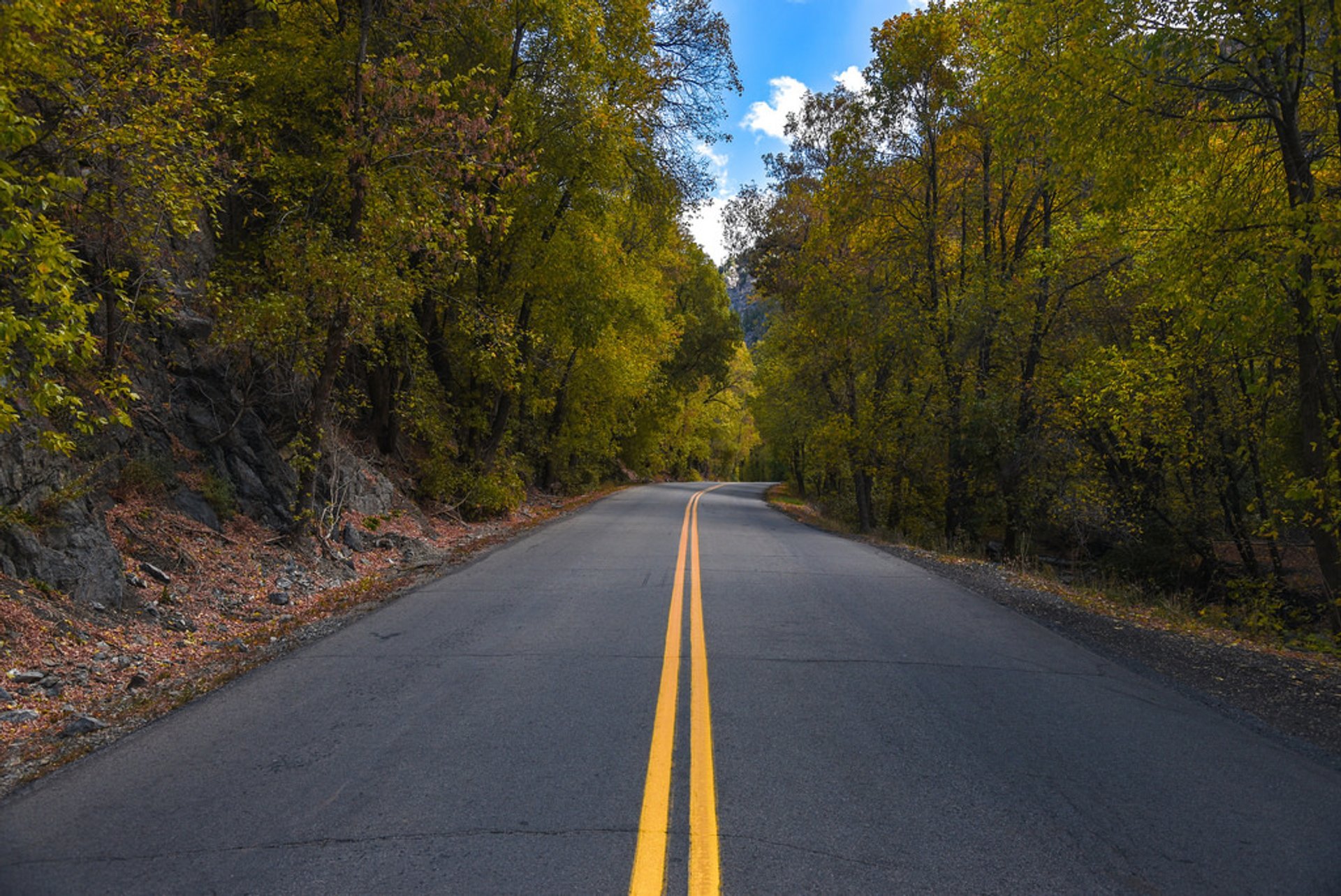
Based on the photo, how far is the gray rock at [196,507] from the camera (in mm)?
8789

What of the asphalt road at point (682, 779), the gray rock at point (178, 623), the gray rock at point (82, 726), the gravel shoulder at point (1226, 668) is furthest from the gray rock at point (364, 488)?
the gravel shoulder at point (1226, 668)

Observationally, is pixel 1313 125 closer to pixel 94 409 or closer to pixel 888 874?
pixel 888 874

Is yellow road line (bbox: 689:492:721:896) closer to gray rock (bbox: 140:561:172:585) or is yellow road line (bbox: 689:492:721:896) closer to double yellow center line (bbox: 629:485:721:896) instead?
double yellow center line (bbox: 629:485:721:896)

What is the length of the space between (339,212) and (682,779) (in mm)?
11080

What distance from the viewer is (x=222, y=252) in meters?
12.0

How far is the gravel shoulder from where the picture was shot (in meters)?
5.02

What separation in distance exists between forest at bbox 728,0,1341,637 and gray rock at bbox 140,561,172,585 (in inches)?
434

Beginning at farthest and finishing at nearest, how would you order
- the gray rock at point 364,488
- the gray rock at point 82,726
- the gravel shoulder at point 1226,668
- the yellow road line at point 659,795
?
the gray rock at point 364,488, the gravel shoulder at point 1226,668, the gray rock at point 82,726, the yellow road line at point 659,795

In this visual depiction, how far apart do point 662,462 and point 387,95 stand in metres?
43.0

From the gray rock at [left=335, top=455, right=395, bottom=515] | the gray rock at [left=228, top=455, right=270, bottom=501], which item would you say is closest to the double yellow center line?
the gray rock at [left=228, top=455, right=270, bottom=501]

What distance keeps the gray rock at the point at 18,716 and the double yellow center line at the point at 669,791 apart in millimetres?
4102

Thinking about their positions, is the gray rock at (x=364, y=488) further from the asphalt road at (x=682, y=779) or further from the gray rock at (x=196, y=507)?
the asphalt road at (x=682, y=779)

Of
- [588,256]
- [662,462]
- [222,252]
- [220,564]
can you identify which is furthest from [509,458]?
[662,462]

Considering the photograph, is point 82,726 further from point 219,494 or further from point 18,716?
point 219,494
